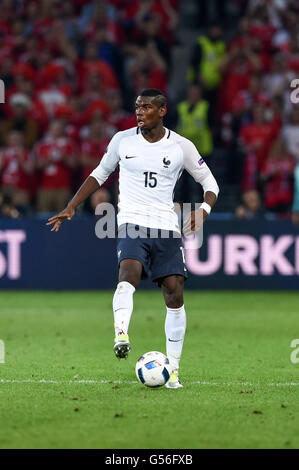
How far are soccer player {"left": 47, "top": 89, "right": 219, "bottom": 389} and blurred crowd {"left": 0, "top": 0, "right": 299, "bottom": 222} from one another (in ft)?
25.8

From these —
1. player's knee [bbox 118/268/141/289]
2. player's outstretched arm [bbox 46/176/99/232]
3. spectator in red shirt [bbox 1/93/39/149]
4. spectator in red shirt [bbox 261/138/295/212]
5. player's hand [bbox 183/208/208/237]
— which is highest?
spectator in red shirt [bbox 1/93/39/149]

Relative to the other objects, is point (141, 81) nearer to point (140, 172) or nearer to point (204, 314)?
point (204, 314)

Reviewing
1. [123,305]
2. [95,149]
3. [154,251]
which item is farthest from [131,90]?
[123,305]

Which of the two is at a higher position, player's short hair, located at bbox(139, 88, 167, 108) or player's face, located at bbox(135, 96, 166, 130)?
player's short hair, located at bbox(139, 88, 167, 108)

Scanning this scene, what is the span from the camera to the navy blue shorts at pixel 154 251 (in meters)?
7.55

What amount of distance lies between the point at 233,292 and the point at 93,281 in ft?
7.42

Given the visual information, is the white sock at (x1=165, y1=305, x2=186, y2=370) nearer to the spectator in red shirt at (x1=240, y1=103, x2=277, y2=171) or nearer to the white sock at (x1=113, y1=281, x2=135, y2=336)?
the white sock at (x1=113, y1=281, x2=135, y2=336)

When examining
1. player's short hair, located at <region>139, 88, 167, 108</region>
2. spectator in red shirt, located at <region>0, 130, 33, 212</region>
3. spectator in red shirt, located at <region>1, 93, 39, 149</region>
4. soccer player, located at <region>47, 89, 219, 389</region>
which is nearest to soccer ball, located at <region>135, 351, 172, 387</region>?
soccer player, located at <region>47, 89, 219, 389</region>

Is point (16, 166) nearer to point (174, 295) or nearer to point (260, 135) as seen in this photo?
point (260, 135)

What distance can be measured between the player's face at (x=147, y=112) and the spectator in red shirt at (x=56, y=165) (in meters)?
8.96

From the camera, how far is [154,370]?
7.38 meters

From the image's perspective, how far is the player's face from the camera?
25.1ft

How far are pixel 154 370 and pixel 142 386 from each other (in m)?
0.35
